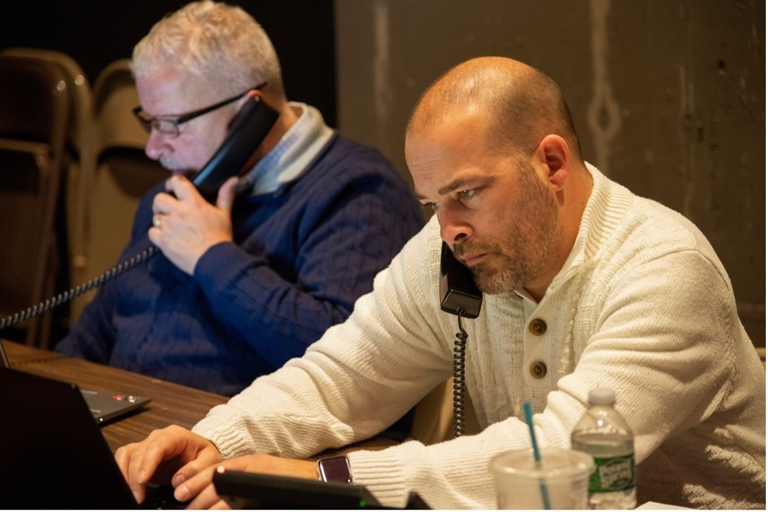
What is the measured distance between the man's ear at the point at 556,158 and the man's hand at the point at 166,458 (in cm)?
61

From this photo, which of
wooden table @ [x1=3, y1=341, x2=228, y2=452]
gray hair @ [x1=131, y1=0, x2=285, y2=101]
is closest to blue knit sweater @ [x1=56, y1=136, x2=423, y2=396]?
wooden table @ [x1=3, y1=341, x2=228, y2=452]

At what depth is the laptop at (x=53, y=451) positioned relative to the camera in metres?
1.04

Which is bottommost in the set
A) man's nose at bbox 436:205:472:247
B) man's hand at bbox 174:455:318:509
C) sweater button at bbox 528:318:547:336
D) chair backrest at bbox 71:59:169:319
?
chair backrest at bbox 71:59:169:319

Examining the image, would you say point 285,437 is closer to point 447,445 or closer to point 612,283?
point 447,445

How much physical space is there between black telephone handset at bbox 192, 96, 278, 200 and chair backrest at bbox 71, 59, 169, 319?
1.13 metres

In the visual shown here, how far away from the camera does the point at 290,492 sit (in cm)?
99

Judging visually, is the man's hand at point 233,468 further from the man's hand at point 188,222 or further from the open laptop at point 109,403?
the man's hand at point 188,222

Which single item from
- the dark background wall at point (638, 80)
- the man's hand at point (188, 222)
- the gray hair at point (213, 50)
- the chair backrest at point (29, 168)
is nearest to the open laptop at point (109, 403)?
the man's hand at point (188, 222)

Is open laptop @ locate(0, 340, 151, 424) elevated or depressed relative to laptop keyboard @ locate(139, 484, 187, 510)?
depressed

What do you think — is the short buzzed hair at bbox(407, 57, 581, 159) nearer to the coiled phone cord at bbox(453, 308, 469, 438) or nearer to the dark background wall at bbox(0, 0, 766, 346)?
the coiled phone cord at bbox(453, 308, 469, 438)

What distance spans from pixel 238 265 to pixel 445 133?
0.82m

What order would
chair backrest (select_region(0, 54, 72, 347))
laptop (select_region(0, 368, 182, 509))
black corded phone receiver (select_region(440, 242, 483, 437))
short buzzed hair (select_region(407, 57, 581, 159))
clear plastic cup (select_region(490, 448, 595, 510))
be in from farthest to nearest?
chair backrest (select_region(0, 54, 72, 347)), black corded phone receiver (select_region(440, 242, 483, 437)), short buzzed hair (select_region(407, 57, 581, 159)), laptop (select_region(0, 368, 182, 509)), clear plastic cup (select_region(490, 448, 595, 510))

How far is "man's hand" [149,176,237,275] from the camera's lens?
2.15m

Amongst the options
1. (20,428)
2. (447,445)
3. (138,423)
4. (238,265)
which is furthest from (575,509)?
(238,265)
